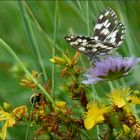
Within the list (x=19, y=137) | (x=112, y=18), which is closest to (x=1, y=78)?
(x=19, y=137)

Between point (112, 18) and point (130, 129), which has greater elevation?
point (112, 18)

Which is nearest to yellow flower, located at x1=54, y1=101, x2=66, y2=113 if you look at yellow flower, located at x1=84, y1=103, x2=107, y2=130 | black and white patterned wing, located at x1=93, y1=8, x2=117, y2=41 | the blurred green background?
yellow flower, located at x1=84, y1=103, x2=107, y2=130

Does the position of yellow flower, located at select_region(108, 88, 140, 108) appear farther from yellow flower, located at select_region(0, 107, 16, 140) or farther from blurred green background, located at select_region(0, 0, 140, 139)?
blurred green background, located at select_region(0, 0, 140, 139)

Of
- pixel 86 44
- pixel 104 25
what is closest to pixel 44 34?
pixel 104 25

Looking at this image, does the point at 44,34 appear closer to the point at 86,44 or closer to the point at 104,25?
the point at 104,25

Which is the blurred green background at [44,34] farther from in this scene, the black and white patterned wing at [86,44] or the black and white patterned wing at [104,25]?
the black and white patterned wing at [86,44]

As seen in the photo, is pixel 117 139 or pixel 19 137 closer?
pixel 117 139

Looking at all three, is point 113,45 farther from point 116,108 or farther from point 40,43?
point 40,43
